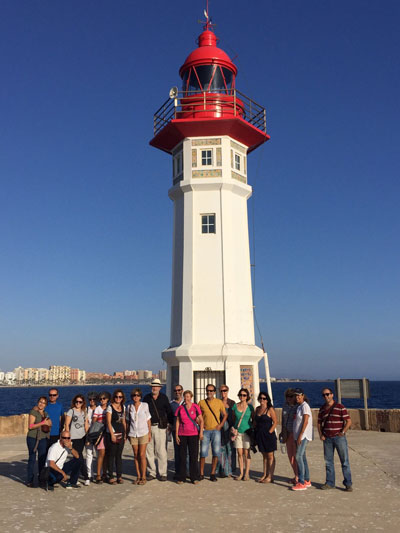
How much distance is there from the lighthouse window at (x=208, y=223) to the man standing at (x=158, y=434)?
31.3 ft

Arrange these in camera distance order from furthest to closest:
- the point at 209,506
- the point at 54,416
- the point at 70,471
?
Answer: the point at 54,416 < the point at 70,471 < the point at 209,506

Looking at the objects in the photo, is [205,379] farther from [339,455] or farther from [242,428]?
[339,455]

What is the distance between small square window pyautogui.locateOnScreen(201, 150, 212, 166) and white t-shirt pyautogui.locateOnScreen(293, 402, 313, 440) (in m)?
12.1

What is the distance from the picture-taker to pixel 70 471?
996 cm

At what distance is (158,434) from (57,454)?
200 cm

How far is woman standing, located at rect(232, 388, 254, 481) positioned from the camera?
34.2 feet

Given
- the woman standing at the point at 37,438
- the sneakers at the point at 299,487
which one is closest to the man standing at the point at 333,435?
the sneakers at the point at 299,487

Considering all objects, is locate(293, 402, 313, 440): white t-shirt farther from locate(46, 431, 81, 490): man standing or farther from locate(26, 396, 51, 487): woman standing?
locate(26, 396, 51, 487): woman standing

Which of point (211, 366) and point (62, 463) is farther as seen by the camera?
point (211, 366)

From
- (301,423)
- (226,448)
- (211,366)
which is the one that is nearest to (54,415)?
(226,448)

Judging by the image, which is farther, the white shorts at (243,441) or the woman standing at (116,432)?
the white shorts at (243,441)

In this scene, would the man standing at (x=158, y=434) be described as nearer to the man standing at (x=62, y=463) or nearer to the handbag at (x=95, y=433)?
the handbag at (x=95, y=433)

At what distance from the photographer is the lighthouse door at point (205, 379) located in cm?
1817

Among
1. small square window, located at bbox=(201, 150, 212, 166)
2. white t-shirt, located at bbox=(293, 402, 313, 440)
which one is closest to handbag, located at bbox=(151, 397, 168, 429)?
white t-shirt, located at bbox=(293, 402, 313, 440)
